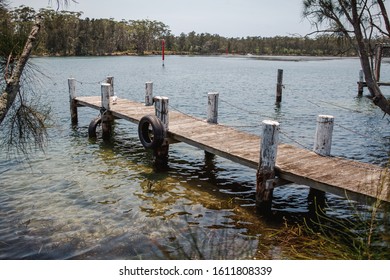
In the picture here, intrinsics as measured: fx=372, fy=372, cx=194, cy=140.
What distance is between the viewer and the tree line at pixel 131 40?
5.93 meters

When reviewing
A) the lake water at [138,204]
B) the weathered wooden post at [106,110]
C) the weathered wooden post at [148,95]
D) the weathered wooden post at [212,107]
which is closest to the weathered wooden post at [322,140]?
the lake water at [138,204]

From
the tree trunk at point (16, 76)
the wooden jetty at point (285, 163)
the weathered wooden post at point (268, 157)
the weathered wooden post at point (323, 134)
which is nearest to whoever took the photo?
the tree trunk at point (16, 76)

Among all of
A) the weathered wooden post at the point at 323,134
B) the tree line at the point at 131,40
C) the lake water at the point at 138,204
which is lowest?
the lake water at the point at 138,204

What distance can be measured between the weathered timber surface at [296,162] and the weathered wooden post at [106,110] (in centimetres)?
216

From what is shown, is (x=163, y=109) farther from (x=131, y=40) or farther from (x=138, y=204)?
(x=131, y=40)

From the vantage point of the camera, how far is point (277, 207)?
27.4 feet

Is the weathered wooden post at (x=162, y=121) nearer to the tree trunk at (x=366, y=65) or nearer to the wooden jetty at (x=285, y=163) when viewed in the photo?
the wooden jetty at (x=285, y=163)

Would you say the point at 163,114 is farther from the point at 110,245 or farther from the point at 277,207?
the point at 110,245

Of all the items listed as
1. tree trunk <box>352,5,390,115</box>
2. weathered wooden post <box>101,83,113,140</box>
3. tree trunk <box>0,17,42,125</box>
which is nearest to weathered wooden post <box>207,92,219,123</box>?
weathered wooden post <box>101,83,113,140</box>

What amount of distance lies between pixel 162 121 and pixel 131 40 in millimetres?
107439

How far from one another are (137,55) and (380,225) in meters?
118
